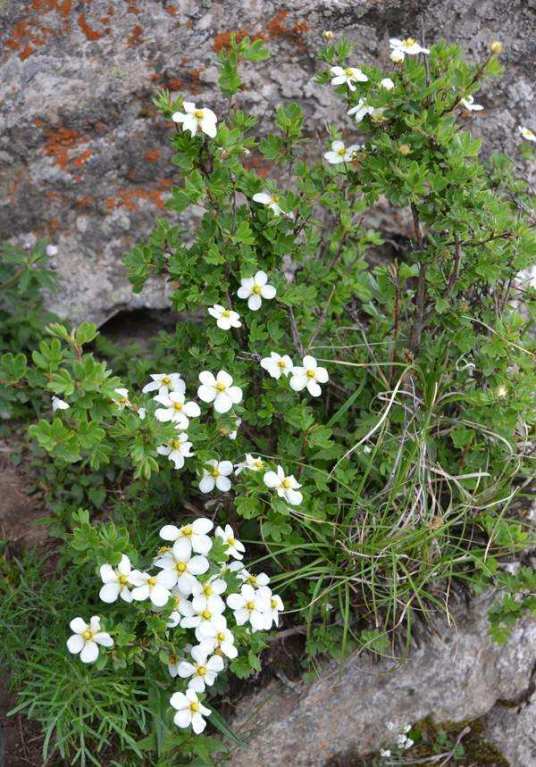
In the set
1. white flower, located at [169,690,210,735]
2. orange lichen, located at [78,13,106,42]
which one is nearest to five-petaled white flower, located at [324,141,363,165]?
orange lichen, located at [78,13,106,42]

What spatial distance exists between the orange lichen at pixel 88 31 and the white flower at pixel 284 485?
1.90 metres

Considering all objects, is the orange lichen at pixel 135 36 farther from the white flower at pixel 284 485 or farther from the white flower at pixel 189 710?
the white flower at pixel 189 710

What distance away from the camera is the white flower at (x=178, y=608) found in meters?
2.22

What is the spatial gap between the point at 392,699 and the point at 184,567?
0.97 meters

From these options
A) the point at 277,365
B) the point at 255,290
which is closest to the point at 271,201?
the point at 255,290

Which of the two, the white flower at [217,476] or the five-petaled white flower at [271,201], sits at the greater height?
the five-petaled white flower at [271,201]

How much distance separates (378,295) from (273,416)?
589 millimetres

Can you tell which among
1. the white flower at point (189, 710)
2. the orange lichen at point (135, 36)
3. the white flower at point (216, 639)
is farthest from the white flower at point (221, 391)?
the orange lichen at point (135, 36)

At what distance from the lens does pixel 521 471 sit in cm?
285

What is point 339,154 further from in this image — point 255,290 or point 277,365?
point 277,365

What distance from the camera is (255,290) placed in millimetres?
2549

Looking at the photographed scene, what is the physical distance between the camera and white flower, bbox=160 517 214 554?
2221mm

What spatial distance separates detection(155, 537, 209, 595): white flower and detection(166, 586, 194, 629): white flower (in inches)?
1.3

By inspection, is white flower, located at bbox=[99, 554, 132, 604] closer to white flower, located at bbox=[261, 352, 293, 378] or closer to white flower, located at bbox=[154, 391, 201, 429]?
white flower, located at bbox=[154, 391, 201, 429]
